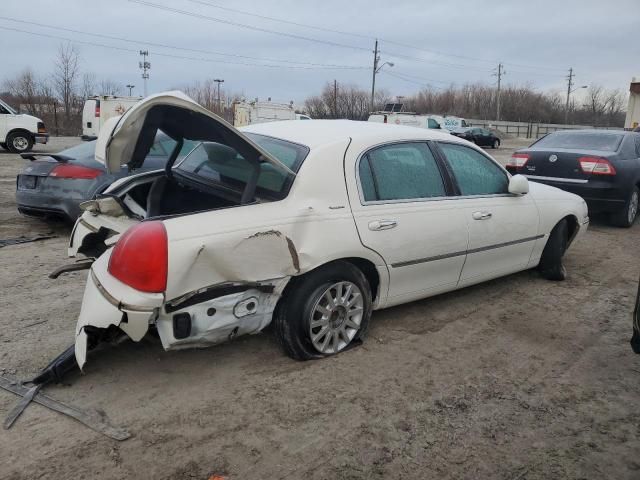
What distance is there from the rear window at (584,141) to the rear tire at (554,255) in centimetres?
368

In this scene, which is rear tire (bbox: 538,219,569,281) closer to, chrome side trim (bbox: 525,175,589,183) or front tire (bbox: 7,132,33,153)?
chrome side trim (bbox: 525,175,589,183)

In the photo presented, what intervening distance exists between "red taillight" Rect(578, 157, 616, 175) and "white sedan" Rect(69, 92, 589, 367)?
3.63 meters

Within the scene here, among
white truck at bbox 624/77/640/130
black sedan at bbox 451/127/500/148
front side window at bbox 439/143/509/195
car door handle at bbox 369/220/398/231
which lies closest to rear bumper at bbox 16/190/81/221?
car door handle at bbox 369/220/398/231

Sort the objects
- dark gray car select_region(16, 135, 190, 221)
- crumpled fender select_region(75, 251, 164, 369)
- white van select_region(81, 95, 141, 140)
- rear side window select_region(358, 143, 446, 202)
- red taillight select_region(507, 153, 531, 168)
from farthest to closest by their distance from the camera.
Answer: white van select_region(81, 95, 141, 140), red taillight select_region(507, 153, 531, 168), dark gray car select_region(16, 135, 190, 221), rear side window select_region(358, 143, 446, 202), crumpled fender select_region(75, 251, 164, 369)

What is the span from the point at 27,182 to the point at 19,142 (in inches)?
Answer: 505

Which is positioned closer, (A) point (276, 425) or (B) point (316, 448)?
(B) point (316, 448)

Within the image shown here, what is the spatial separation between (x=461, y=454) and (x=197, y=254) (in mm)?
1683

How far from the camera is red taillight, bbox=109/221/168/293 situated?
269 cm

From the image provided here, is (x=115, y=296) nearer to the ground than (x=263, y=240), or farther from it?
nearer to the ground

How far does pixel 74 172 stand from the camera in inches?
242

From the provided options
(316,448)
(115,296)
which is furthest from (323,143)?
(316,448)

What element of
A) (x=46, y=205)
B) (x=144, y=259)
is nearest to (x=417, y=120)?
(x=46, y=205)

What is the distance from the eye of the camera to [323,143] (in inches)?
139

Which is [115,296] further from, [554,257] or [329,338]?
[554,257]
